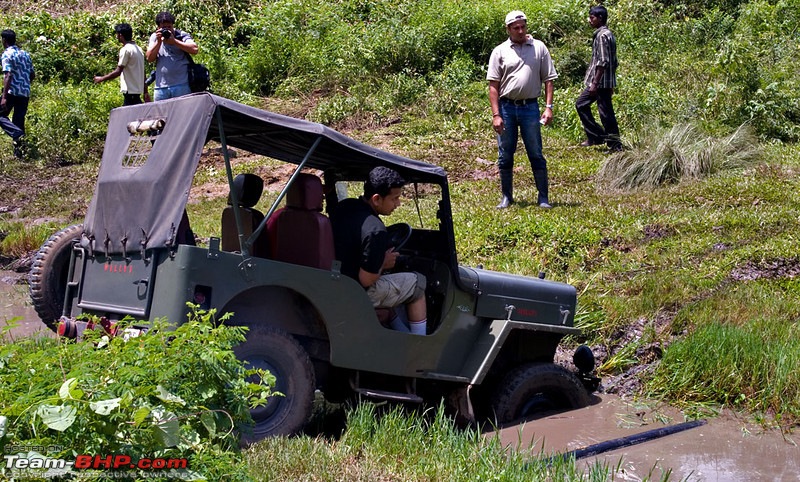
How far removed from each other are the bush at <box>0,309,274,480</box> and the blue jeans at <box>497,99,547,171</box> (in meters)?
6.61

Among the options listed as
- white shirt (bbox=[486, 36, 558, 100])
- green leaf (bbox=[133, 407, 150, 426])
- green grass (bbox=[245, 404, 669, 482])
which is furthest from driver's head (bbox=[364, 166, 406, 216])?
white shirt (bbox=[486, 36, 558, 100])

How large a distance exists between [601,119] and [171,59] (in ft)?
18.7

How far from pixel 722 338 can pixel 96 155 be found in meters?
10.5

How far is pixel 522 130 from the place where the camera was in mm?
10555

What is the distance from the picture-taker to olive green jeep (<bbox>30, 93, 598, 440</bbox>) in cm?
521

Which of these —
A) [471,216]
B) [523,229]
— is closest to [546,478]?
[523,229]

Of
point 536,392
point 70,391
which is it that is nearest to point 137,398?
point 70,391

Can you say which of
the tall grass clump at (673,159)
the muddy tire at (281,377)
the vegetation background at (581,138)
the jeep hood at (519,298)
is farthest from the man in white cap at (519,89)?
the muddy tire at (281,377)

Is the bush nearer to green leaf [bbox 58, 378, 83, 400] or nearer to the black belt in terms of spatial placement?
green leaf [bbox 58, 378, 83, 400]

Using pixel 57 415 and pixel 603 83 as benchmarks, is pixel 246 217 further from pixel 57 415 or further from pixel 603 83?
pixel 603 83

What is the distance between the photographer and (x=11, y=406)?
3.63 metres

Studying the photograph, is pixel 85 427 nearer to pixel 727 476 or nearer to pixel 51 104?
pixel 727 476

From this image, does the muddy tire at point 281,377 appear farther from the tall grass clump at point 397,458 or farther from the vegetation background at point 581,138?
the vegetation background at point 581,138

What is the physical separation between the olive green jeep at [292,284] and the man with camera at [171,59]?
4324 mm
